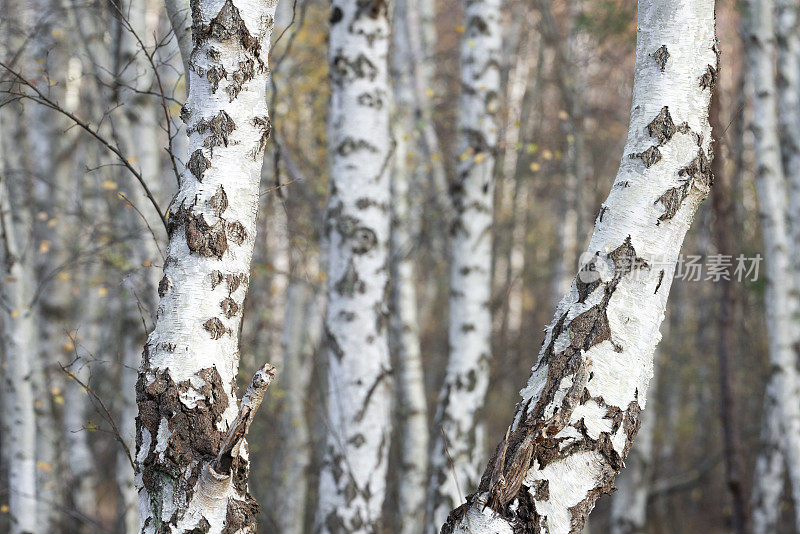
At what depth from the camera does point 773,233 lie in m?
5.30

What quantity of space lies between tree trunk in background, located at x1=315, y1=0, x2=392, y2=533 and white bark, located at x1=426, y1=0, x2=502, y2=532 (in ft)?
2.48

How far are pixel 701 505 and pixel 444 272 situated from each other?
5.54m

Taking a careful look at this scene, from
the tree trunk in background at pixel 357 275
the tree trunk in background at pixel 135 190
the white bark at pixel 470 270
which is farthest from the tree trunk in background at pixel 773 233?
the tree trunk in background at pixel 135 190

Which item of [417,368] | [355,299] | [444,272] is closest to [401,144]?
[417,368]

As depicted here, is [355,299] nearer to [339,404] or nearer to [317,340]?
[339,404]

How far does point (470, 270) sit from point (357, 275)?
1114mm

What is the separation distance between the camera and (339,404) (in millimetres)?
3592

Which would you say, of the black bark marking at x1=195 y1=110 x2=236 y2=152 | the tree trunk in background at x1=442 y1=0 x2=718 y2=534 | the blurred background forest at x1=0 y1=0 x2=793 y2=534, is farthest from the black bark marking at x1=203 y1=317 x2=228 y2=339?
the blurred background forest at x1=0 y1=0 x2=793 y2=534

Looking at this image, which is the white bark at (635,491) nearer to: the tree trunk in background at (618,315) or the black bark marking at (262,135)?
the tree trunk in background at (618,315)

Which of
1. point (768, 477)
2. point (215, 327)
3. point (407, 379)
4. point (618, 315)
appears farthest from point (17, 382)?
point (768, 477)

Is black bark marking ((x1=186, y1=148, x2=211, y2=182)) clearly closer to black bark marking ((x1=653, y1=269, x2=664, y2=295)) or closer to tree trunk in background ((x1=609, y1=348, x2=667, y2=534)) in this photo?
black bark marking ((x1=653, y1=269, x2=664, y2=295))

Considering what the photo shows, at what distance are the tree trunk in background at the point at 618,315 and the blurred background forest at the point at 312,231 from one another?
193 cm

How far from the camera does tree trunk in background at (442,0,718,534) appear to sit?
1615mm

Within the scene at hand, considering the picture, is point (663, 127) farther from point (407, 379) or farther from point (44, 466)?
point (44, 466)
